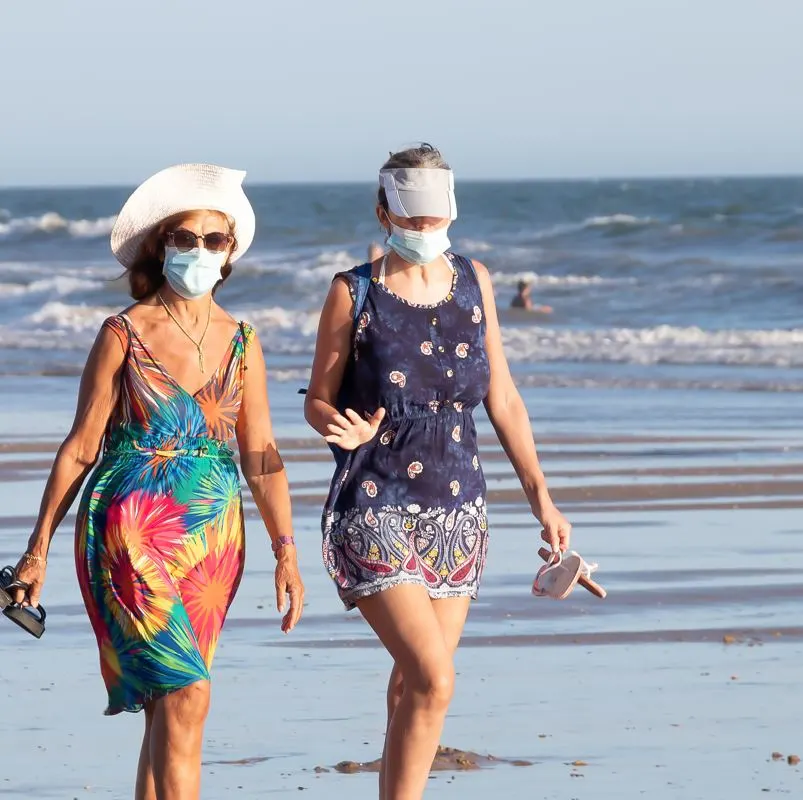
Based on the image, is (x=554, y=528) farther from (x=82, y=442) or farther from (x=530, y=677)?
(x=530, y=677)

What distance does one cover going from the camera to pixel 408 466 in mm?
4699

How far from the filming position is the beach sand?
5504 millimetres

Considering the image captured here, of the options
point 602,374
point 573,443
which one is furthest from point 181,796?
point 602,374

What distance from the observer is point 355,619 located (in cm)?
767

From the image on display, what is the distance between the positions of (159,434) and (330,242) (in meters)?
41.5

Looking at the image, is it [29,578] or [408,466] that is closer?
[29,578]

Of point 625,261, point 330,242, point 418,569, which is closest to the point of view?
point 418,569

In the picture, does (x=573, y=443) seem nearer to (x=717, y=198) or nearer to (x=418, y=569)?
(x=418, y=569)

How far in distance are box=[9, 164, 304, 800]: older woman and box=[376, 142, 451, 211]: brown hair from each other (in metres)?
0.38

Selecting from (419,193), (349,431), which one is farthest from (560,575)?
(419,193)

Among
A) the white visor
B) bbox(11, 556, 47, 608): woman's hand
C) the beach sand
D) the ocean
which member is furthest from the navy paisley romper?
the ocean

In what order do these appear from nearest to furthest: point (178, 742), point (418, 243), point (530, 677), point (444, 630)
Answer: point (178, 742)
point (444, 630)
point (418, 243)
point (530, 677)

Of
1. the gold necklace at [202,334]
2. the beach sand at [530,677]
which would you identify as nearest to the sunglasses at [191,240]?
the gold necklace at [202,334]

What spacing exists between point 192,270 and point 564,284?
28700 mm
